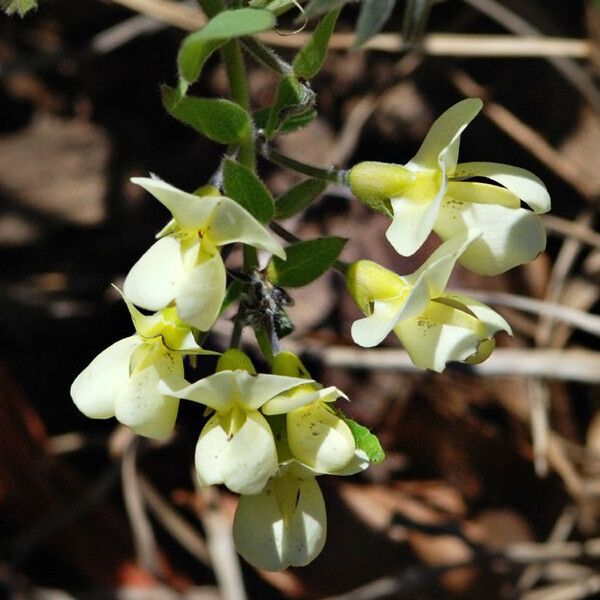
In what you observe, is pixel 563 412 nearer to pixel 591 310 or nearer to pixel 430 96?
pixel 591 310

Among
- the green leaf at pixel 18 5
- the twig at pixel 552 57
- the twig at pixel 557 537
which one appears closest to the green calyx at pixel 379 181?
the green leaf at pixel 18 5

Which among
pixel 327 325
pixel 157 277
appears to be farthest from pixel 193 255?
pixel 327 325

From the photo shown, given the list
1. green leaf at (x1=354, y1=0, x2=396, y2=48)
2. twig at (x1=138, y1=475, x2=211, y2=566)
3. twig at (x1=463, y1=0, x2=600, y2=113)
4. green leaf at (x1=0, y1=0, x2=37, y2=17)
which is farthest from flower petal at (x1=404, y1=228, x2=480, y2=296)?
twig at (x1=138, y1=475, x2=211, y2=566)

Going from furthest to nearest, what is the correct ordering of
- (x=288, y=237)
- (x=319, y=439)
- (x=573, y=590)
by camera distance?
1. (x=573, y=590)
2. (x=288, y=237)
3. (x=319, y=439)

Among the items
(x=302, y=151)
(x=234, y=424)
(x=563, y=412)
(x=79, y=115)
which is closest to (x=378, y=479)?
(x=563, y=412)

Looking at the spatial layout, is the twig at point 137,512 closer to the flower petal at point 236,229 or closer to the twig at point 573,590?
the twig at point 573,590

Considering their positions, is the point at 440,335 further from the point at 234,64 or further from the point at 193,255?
the point at 234,64
